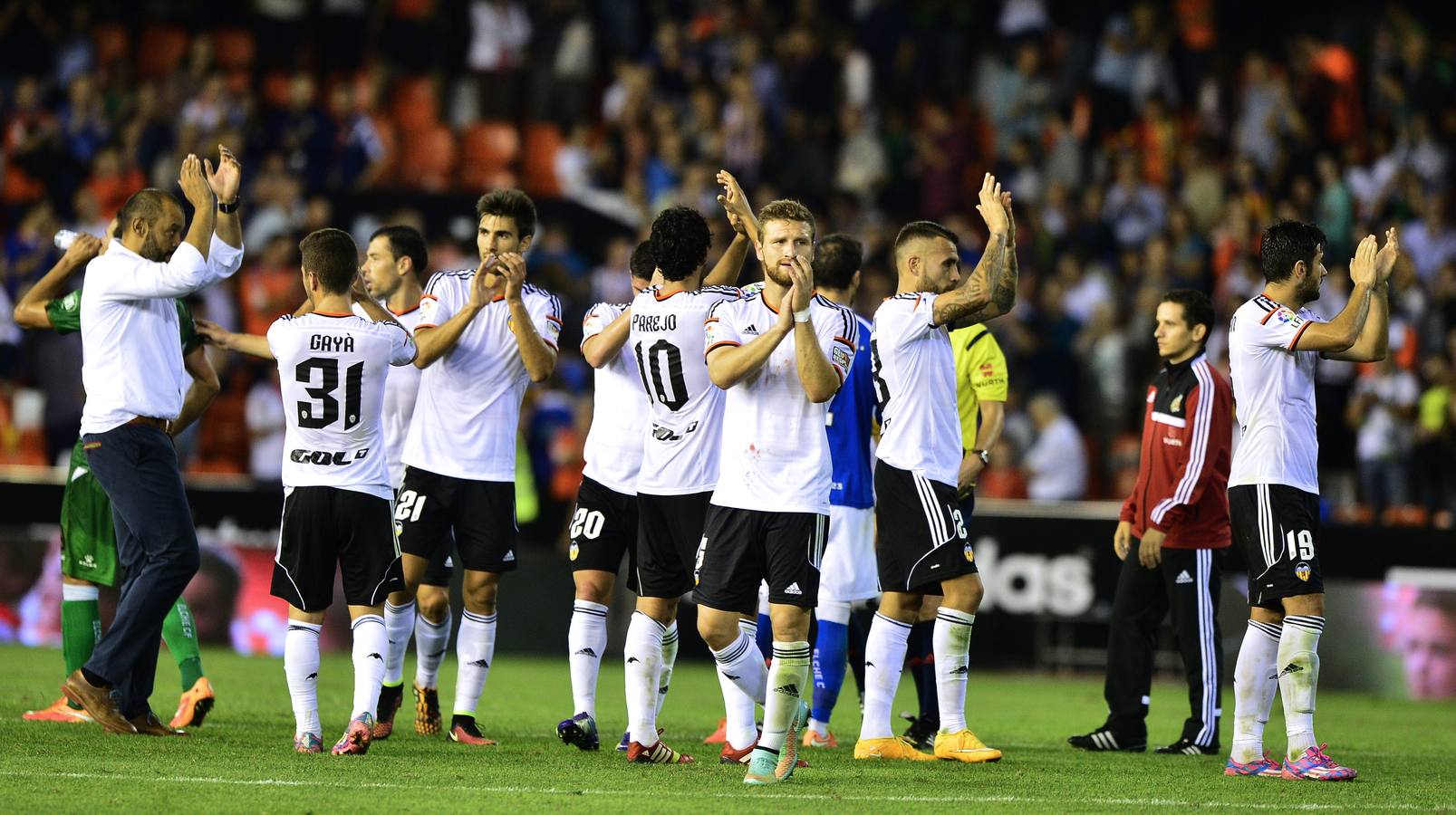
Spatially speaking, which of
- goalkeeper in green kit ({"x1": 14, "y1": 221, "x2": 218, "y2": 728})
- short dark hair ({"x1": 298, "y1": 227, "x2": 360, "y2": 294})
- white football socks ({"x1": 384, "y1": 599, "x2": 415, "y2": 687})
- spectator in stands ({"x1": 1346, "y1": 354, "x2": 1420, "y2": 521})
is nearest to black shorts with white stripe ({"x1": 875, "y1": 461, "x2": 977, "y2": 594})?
white football socks ({"x1": 384, "y1": 599, "x2": 415, "y2": 687})

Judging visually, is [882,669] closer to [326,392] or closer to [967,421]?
[967,421]

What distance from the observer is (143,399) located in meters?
9.10

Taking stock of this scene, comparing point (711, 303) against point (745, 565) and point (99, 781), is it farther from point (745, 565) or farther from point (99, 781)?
point (99, 781)

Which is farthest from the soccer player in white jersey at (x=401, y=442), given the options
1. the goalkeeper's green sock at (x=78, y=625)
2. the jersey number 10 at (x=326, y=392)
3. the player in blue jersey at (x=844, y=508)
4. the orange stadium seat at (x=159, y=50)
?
the orange stadium seat at (x=159, y=50)

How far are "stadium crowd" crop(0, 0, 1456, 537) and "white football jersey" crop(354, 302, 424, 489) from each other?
667cm

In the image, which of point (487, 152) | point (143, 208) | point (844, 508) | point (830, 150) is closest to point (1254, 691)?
point (844, 508)

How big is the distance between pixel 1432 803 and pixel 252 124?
668 inches

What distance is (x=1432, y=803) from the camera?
789 cm

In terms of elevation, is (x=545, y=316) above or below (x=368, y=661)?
above

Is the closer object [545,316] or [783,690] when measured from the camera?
[783,690]

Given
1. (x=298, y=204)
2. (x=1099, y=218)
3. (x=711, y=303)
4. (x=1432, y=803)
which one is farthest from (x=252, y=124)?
(x=1432, y=803)

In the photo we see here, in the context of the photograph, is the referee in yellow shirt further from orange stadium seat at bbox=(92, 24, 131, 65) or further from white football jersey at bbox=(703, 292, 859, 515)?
orange stadium seat at bbox=(92, 24, 131, 65)

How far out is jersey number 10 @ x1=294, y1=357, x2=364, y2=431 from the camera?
8.59 metres

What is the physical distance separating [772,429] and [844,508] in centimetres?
218
